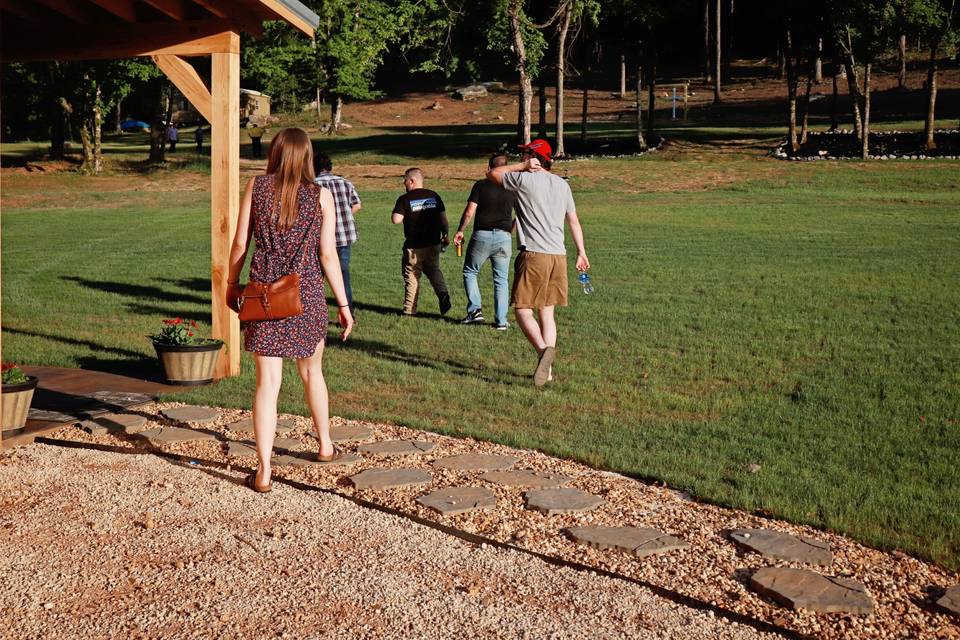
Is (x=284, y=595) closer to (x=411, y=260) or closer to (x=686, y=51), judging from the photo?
(x=411, y=260)

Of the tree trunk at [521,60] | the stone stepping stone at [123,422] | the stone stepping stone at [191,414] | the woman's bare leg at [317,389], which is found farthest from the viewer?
the tree trunk at [521,60]

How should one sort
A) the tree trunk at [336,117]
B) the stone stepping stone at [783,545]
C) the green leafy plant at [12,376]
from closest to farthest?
the stone stepping stone at [783,545] < the green leafy plant at [12,376] < the tree trunk at [336,117]

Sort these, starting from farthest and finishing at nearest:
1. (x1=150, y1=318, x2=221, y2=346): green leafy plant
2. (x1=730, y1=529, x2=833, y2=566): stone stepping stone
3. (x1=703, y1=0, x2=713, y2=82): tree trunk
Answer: (x1=703, y1=0, x2=713, y2=82): tree trunk → (x1=150, y1=318, x2=221, y2=346): green leafy plant → (x1=730, y1=529, x2=833, y2=566): stone stepping stone

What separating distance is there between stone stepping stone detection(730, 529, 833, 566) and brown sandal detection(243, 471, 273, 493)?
2.58 metres

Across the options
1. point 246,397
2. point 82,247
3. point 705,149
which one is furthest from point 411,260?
point 705,149

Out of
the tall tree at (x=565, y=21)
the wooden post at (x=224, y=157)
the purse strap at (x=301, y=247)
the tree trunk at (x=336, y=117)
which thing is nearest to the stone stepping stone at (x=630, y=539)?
the purse strap at (x=301, y=247)

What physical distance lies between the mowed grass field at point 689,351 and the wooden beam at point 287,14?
3059 millimetres

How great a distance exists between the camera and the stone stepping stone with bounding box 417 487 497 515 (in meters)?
5.92

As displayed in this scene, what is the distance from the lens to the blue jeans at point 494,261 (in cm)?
1214

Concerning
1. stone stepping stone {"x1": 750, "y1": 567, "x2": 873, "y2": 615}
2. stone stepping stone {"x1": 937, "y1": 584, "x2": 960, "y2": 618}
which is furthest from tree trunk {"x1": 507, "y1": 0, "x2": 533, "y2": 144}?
stone stepping stone {"x1": 937, "y1": 584, "x2": 960, "y2": 618}

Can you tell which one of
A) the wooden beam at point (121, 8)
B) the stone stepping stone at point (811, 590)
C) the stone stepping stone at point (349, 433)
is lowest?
the stone stepping stone at point (811, 590)

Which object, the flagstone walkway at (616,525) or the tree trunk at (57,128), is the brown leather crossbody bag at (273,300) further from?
the tree trunk at (57,128)

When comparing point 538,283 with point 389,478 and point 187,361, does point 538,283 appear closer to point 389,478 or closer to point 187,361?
point 187,361

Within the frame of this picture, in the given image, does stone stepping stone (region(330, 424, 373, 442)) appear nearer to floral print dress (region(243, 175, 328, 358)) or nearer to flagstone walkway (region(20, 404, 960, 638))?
flagstone walkway (region(20, 404, 960, 638))
